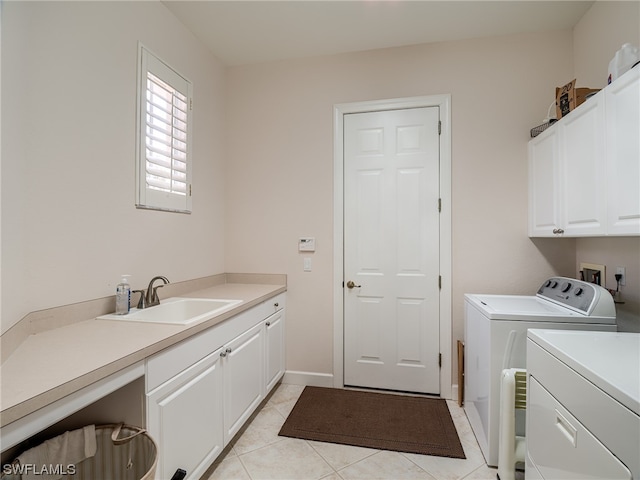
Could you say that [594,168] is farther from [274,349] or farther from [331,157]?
[274,349]

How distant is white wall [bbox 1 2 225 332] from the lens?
4.23 ft

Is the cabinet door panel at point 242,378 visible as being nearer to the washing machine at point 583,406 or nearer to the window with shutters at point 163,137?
the window with shutters at point 163,137

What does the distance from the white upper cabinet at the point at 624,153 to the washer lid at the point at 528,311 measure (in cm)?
48

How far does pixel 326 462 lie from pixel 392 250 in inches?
61.7

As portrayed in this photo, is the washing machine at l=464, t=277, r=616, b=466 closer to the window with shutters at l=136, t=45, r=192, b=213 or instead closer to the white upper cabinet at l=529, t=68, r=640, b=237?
the white upper cabinet at l=529, t=68, r=640, b=237

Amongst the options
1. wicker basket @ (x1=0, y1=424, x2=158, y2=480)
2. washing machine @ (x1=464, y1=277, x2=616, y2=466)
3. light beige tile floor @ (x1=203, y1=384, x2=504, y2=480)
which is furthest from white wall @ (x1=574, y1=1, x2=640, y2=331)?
wicker basket @ (x1=0, y1=424, x2=158, y2=480)

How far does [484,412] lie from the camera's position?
74.3 inches

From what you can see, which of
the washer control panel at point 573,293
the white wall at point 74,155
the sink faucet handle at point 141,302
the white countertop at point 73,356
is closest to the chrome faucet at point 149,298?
the sink faucet handle at point 141,302

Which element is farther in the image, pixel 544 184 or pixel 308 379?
pixel 308 379

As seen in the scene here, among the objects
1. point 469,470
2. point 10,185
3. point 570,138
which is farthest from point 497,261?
point 10,185

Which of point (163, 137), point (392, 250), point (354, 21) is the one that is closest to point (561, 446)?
point (392, 250)

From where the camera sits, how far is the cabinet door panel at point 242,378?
1809mm

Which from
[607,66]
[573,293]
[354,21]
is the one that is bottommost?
[573,293]

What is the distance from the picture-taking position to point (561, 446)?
1.07m
